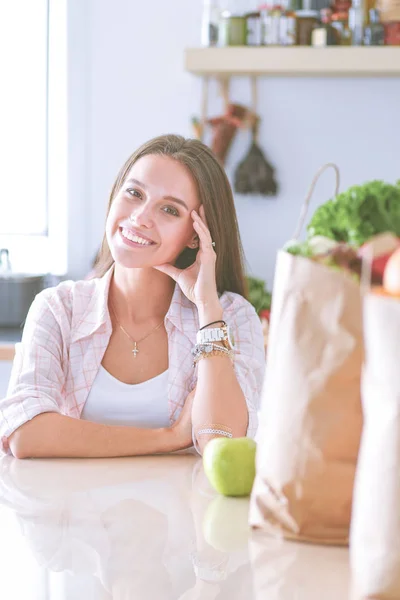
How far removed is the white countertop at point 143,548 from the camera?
82cm

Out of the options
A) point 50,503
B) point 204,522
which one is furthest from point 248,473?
point 50,503

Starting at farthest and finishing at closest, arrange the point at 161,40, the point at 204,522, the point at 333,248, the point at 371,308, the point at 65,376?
the point at 161,40, the point at 65,376, the point at 204,522, the point at 333,248, the point at 371,308

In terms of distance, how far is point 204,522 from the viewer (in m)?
1.02

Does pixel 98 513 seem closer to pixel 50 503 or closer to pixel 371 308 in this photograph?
pixel 50 503

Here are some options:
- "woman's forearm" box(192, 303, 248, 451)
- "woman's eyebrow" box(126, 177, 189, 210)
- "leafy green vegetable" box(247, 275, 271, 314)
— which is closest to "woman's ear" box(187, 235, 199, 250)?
"woman's eyebrow" box(126, 177, 189, 210)

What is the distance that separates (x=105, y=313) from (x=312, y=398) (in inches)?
37.5

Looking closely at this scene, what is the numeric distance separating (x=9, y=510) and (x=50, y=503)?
5cm

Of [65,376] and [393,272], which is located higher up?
[393,272]

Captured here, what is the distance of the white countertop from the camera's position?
A: 0.82 metres

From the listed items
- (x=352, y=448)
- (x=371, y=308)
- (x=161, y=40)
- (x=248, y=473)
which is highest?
(x=161, y=40)

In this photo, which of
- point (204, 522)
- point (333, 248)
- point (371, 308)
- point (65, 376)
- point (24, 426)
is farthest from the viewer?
point (65, 376)

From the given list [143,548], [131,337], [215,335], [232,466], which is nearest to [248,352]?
[215,335]

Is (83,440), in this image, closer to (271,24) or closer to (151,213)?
(151,213)

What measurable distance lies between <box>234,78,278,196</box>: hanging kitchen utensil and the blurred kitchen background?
46 mm
